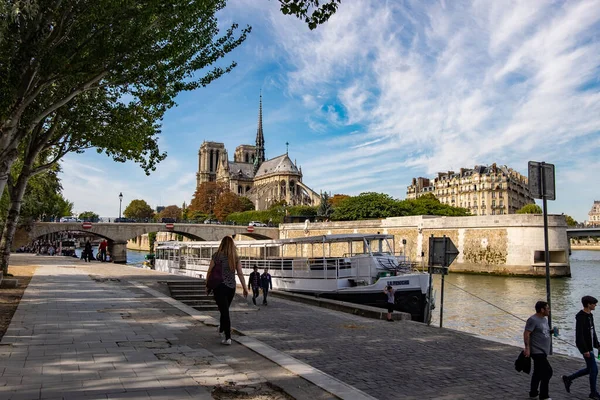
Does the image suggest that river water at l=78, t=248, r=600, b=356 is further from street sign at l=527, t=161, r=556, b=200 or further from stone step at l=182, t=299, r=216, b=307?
stone step at l=182, t=299, r=216, b=307

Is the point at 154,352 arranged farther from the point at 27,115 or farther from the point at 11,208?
the point at 11,208

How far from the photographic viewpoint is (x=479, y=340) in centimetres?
1020

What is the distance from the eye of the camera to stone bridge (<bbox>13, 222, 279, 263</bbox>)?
176 ft

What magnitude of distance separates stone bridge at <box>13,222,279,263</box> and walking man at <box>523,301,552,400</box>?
53.0 m

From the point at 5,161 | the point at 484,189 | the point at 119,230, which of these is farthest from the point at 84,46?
the point at 484,189

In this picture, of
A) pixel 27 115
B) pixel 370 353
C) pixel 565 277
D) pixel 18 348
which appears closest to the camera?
pixel 18 348

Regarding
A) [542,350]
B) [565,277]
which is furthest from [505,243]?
[542,350]

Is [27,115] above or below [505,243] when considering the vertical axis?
above

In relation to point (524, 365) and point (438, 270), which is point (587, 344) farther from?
point (438, 270)

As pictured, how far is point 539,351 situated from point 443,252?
5.33 metres

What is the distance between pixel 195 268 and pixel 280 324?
83.3 ft

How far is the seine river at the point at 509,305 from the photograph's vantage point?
1697 cm

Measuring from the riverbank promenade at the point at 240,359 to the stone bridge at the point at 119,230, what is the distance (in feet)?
153

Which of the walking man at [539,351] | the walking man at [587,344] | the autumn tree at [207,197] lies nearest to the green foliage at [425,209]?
the walking man at [587,344]
